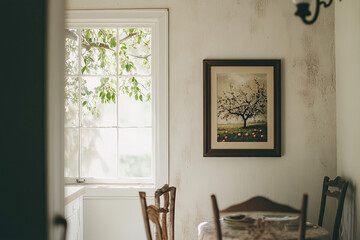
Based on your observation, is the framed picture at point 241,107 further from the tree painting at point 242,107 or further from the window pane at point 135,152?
the window pane at point 135,152

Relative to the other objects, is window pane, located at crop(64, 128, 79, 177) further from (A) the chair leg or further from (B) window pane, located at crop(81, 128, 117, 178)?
(A) the chair leg

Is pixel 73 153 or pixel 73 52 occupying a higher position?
pixel 73 52

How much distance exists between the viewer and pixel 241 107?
3293 millimetres

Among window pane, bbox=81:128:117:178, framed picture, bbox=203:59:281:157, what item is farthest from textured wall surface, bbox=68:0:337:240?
window pane, bbox=81:128:117:178

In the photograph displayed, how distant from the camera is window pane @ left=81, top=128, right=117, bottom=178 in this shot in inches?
137

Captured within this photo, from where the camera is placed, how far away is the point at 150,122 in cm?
350

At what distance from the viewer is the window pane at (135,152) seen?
349 centimetres

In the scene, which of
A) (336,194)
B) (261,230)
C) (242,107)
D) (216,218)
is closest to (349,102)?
(336,194)

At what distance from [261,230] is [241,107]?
1484mm

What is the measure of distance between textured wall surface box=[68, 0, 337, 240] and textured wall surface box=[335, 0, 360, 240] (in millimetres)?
89

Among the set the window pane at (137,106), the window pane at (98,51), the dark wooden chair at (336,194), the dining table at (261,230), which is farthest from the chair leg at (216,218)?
the window pane at (98,51)

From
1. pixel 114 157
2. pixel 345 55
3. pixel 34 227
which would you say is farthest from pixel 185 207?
pixel 34 227

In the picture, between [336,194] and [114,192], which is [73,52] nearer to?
[114,192]

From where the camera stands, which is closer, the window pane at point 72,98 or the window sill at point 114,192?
the window sill at point 114,192
